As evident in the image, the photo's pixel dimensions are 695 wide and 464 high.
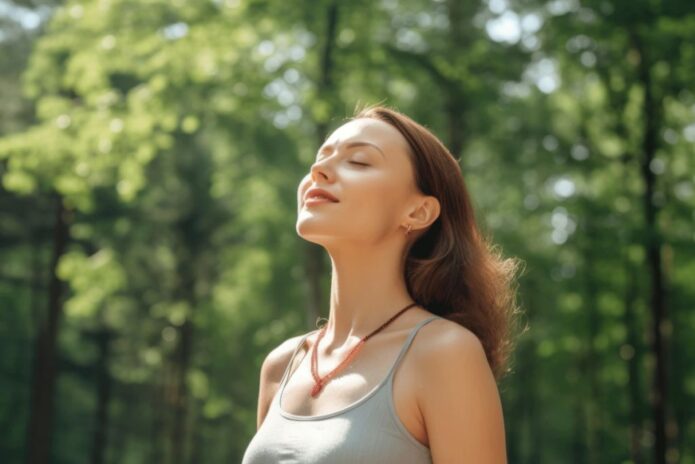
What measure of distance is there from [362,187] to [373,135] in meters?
0.16

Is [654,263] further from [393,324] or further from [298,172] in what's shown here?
[393,324]

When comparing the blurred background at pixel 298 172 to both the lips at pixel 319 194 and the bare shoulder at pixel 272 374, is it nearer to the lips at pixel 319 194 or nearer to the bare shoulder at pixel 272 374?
A: the bare shoulder at pixel 272 374

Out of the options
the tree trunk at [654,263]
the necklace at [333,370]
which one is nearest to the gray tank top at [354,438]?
the necklace at [333,370]

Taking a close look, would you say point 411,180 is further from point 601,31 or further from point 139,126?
point 601,31

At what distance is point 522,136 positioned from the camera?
45.3 feet

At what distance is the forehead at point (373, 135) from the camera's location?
96.7 inches

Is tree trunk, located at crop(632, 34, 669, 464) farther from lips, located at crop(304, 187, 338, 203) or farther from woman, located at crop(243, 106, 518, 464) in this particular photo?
lips, located at crop(304, 187, 338, 203)

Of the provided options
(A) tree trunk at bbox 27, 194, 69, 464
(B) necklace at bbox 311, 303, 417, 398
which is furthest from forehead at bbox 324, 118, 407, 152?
(A) tree trunk at bbox 27, 194, 69, 464

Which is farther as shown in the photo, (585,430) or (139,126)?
(585,430)

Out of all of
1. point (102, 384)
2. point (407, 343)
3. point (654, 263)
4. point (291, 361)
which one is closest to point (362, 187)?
point (407, 343)

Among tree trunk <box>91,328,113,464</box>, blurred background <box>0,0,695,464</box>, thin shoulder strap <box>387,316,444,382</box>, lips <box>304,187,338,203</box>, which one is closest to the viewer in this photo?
thin shoulder strap <box>387,316,444,382</box>

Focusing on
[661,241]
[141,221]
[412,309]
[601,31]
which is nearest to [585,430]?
[141,221]

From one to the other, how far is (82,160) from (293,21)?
264 cm

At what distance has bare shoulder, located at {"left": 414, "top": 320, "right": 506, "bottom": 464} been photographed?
2.08 meters
